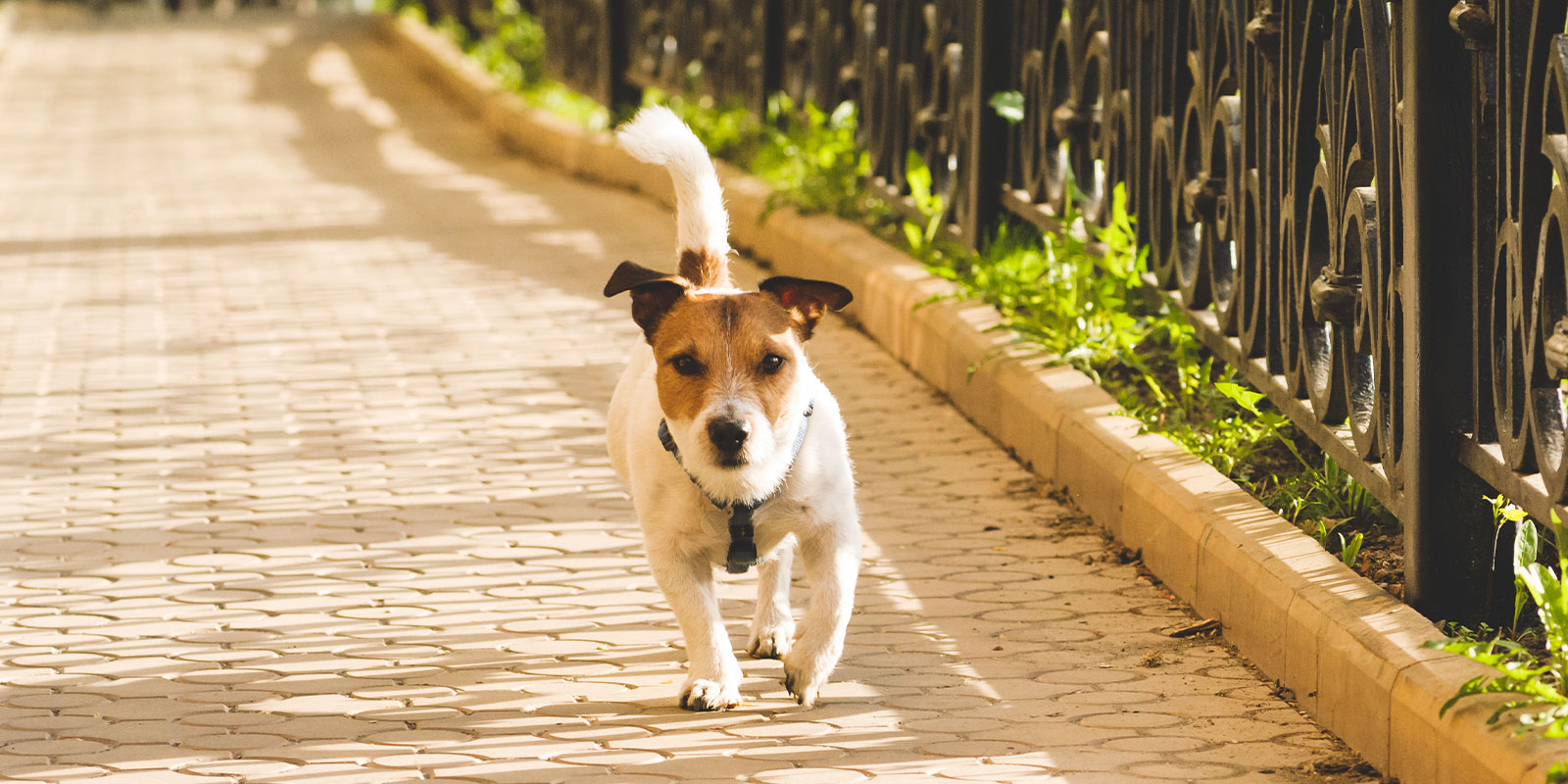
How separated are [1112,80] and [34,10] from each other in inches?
1169

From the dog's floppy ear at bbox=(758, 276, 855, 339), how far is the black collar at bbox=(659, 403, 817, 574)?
219 mm

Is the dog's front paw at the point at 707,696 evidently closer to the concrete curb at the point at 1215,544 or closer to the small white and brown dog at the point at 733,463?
the small white and brown dog at the point at 733,463

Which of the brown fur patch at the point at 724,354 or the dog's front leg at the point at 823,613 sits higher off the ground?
the brown fur patch at the point at 724,354

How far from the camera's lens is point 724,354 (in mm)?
4223

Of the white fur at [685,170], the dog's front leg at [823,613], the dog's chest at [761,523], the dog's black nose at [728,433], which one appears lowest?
the dog's front leg at [823,613]

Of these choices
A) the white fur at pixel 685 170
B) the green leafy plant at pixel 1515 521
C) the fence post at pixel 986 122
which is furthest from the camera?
the fence post at pixel 986 122

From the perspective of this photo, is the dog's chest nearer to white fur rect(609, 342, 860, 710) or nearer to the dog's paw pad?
white fur rect(609, 342, 860, 710)

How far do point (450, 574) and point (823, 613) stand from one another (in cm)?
165

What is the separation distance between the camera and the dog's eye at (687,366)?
4.23 m

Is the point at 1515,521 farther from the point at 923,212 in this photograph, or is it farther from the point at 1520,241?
the point at 923,212

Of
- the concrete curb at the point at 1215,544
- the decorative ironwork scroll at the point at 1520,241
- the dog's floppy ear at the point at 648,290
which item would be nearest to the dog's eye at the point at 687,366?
the dog's floppy ear at the point at 648,290

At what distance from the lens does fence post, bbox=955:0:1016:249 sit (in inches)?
326

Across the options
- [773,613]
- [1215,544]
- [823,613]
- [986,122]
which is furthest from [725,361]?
[986,122]

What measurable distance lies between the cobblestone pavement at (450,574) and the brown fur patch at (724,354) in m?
0.76
